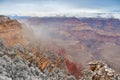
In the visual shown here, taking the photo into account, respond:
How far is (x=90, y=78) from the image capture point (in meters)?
52.7

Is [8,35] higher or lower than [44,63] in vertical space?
higher

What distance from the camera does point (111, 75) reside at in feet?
166

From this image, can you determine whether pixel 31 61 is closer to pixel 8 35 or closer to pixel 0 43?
pixel 0 43

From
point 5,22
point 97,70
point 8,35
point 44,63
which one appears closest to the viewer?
point 97,70

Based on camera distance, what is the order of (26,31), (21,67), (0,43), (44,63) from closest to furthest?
(21,67) < (0,43) < (44,63) < (26,31)

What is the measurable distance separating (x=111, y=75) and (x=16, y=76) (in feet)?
53.9

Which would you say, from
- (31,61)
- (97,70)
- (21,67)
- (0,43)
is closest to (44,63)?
(31,61)

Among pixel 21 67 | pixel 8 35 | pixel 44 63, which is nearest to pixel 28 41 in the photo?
pixel 8 35

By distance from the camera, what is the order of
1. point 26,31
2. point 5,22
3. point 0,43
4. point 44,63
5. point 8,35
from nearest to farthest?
point 0,43, point 44,63, point 8,35, point 5,22, point 26,31

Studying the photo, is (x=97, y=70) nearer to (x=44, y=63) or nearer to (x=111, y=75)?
(x=111, y=75)

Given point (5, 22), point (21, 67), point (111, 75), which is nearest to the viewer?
point (111, 75)

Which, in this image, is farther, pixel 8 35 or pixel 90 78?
pixel 8 35

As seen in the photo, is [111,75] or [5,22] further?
[5,22]

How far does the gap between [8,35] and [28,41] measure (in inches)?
335
